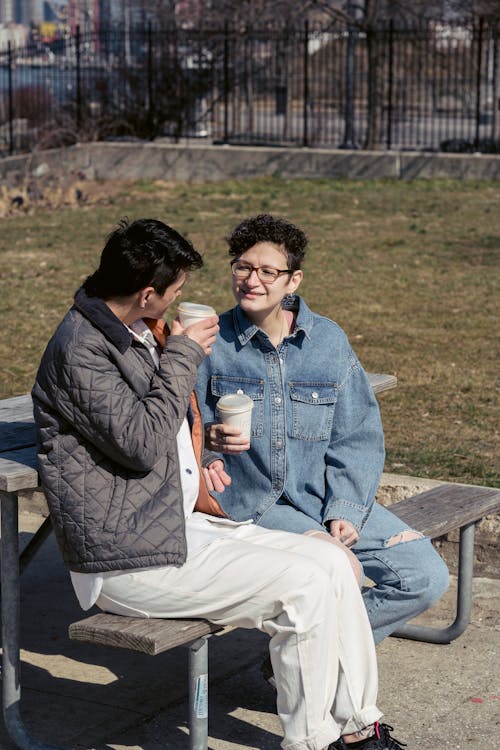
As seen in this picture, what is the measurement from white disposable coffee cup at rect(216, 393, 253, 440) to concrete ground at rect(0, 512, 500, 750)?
92 centimetres

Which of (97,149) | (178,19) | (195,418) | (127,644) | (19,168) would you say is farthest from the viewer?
(178,19)

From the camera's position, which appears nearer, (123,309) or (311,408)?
(123,309)

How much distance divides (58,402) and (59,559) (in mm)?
2127

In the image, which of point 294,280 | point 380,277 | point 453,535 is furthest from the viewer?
point 380,277

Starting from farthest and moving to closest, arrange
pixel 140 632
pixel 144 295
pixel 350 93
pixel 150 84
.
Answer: pixel 150 84, pixel 350 93, pixel 144 295, pixel 140 632

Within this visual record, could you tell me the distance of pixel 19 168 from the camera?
1678 centimetres

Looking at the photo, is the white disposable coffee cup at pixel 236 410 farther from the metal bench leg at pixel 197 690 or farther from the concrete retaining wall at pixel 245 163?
the concrete retaining wall at pixel 245 163

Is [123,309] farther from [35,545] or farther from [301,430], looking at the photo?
[35,545]

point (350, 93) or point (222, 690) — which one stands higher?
point (350, 93)

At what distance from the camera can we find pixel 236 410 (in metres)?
3.47

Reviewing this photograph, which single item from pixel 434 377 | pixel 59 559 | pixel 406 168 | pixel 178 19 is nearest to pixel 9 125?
pixel 406 168

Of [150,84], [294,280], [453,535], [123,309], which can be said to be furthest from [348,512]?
[150,84]

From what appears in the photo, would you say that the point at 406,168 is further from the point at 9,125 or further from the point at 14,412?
the point at 14,412

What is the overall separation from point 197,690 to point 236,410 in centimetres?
76
